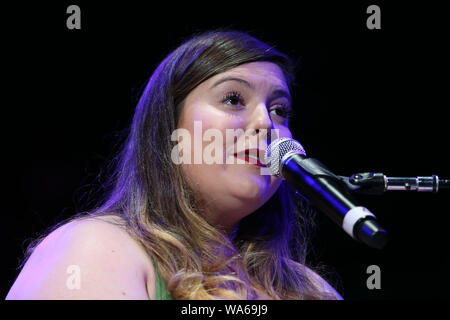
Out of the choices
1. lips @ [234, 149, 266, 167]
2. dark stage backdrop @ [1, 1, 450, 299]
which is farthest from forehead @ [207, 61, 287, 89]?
dark stage backdrop @ [1, 1, 450, 299]

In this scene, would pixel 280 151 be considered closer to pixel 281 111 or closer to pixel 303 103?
pixel 281 111

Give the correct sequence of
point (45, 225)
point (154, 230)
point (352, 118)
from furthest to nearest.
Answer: point (352, 118), point (45, 225), point (154, 230)

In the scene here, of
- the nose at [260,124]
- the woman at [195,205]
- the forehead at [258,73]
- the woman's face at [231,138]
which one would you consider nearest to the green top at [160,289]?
the woman at [195,205]

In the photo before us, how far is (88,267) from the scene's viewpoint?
0.98 m

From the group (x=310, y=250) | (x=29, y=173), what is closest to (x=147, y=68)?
(x=29, y=173)

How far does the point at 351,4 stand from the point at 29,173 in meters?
1.72

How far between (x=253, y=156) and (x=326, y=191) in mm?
469

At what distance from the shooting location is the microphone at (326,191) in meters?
0.80

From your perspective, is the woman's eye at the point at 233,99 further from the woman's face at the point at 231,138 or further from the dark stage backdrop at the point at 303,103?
the dark stage backdrop at the point at 303,103

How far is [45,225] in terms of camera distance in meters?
1.90

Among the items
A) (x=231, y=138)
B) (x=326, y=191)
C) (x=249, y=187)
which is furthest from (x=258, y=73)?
(x=326, y=191)

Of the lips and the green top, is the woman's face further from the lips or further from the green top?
the green top

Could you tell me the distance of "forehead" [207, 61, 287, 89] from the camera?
4.87 ft
